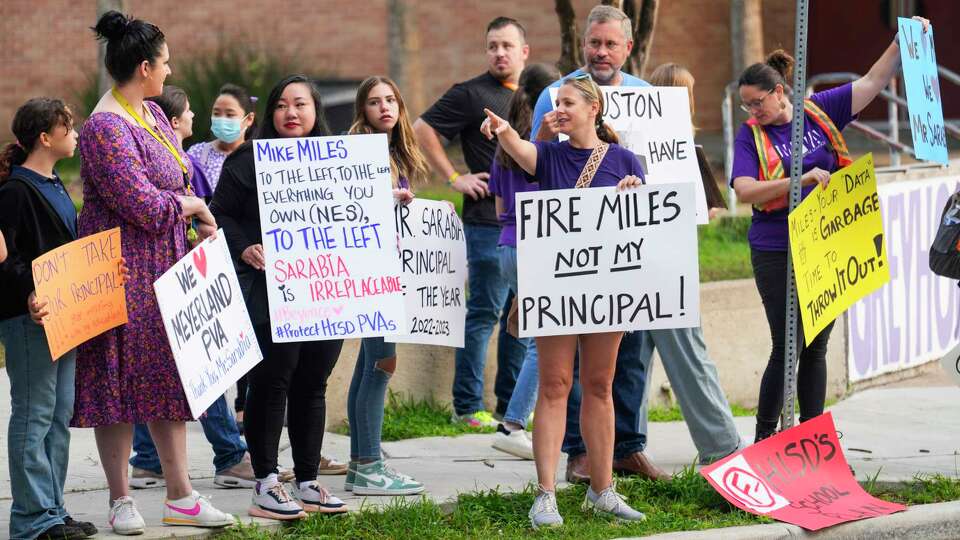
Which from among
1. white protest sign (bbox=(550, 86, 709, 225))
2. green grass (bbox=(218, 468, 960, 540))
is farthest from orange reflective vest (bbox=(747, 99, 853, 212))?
green grass (bbox=(218, 468, 960, 540))

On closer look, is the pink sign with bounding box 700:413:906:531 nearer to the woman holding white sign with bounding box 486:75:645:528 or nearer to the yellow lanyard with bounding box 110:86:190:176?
the woman holding white sign with bounding box 486:75:645:528

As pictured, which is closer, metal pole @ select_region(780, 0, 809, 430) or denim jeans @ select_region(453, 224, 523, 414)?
metal pole @ select_region(780, 0, 809, 430)

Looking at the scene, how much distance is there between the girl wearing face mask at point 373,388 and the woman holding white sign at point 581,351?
847 mm

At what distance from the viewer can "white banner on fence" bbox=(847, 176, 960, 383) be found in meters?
10.7

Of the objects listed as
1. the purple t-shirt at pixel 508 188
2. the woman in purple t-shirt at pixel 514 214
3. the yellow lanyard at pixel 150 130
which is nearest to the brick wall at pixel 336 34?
the woman in purple t-shirt at pixel 514 214

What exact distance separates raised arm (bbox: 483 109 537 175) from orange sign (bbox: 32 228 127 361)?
1504 mm

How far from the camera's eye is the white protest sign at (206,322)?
5652 millimetres

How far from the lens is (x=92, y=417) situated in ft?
18.9

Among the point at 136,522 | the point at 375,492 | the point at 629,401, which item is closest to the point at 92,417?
the point at 136,522

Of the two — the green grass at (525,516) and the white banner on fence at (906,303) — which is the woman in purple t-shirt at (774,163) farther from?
the white banner on fence at (906,303)

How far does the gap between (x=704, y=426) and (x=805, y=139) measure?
4.72ft

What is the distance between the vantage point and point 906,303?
1099 centimetres

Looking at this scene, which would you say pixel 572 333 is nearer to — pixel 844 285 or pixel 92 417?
pixel 844 285

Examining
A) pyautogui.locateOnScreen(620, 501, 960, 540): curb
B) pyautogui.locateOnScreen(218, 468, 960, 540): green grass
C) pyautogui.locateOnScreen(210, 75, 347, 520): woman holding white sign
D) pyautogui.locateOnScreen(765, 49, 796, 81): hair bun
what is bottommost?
pyautogui.locateOnScreen(620, 501, 960, 540): curb
